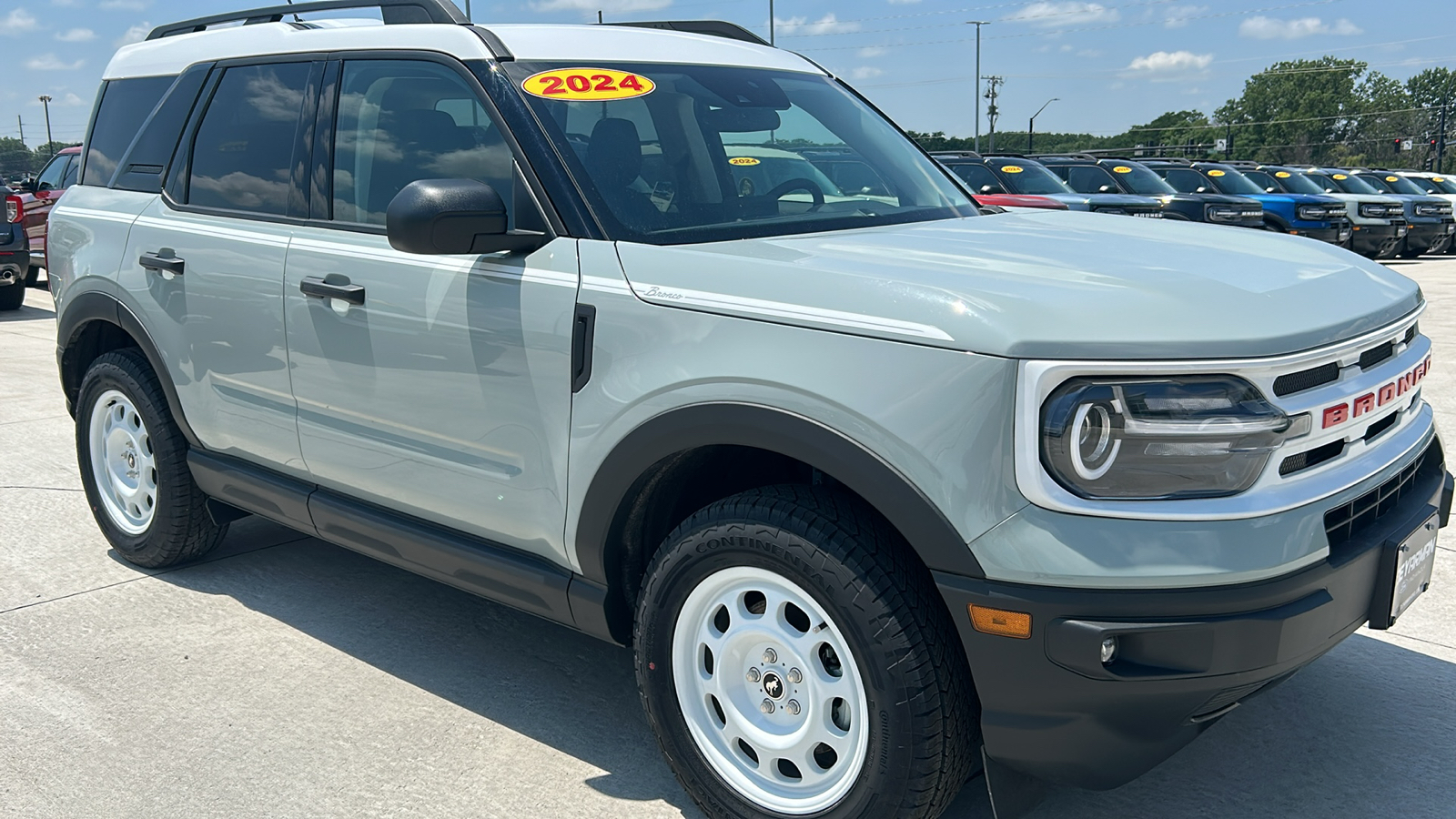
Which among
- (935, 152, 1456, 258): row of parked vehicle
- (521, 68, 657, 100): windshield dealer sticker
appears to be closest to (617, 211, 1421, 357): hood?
(521, 68, 657, 100): windshield dealer sticker

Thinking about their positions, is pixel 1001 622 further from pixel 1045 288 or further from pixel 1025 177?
pixel 1025 177

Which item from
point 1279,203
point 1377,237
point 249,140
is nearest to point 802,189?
point 249,140

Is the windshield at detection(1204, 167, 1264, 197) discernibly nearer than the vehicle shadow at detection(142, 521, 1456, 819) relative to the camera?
No

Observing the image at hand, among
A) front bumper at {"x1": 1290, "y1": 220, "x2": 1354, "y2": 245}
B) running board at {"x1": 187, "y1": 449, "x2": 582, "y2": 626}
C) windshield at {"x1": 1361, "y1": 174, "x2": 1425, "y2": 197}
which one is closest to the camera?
running board at {"x1": 187, "y1": 449, "x2": 582, "y2": 626}

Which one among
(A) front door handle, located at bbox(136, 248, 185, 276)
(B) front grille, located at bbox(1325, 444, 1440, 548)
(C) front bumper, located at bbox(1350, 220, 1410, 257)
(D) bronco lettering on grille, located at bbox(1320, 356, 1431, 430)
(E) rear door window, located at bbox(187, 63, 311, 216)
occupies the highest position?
(E) rear door window, located at bbox(187, 63, 311, 216)

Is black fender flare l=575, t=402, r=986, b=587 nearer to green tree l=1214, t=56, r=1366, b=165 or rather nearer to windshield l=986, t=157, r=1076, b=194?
windshield l=986, t=157, r=1076, b=194

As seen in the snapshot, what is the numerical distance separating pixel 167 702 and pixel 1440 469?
11.7 ft

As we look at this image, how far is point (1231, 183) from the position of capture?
64.6 feet

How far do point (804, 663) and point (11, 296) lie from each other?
14.4 meters

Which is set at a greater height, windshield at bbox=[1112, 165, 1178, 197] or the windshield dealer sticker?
the windshield dealer sticker

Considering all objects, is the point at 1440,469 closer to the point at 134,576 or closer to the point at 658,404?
the point at 658,404

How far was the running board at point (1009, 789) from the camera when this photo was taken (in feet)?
8.25

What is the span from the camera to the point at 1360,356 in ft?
8.54

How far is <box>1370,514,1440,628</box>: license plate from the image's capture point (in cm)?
254
